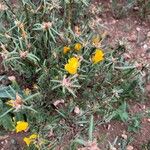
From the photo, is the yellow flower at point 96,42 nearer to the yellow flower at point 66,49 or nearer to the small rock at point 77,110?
the yellow flower at point 66,49

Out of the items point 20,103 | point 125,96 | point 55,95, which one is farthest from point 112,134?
point 20,103

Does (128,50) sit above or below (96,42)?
below

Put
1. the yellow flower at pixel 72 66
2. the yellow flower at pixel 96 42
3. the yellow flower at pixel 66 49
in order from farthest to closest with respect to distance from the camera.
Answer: the yellow flower at pixel 66 49 → the yellow flower at pixel 96 42 → the yellow flower at pixel 72 66

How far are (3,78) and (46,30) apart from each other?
52 centimetres

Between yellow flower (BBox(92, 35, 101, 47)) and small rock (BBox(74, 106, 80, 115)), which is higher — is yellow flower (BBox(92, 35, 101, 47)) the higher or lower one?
the higher one

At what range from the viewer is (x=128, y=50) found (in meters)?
2.47

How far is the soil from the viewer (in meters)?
2.54

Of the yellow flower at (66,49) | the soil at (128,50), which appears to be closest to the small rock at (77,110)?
the soil at (128,50)

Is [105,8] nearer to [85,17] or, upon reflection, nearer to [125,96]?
[85,17]

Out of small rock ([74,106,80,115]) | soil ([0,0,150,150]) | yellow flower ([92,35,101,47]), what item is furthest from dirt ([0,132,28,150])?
yellow flower ([92,35,101,47])

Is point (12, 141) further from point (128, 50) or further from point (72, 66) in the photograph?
point (128, 50)

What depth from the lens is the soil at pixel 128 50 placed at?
2.54 metres

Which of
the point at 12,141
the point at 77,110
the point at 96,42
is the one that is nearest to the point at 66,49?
the point at 96,42

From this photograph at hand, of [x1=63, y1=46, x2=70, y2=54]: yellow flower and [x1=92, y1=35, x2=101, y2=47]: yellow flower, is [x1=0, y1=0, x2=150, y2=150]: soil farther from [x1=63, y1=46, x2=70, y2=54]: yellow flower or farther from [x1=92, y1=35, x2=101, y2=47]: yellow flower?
[x1=63, y1=46, x2=70, y2=54]: yellow flower
